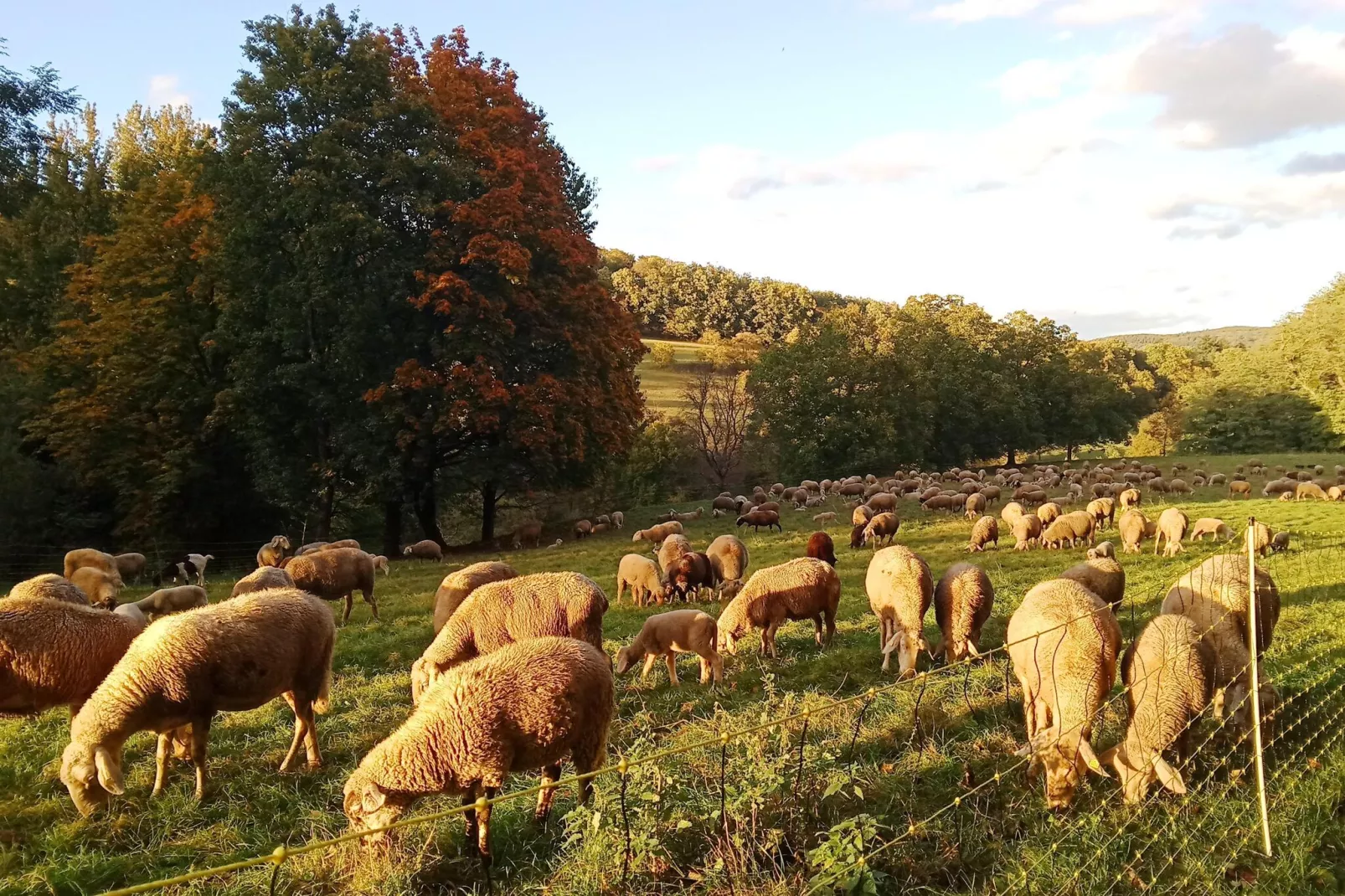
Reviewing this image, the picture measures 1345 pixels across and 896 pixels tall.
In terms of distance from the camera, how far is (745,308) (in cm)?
8812

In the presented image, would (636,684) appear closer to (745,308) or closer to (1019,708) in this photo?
(1019,708)

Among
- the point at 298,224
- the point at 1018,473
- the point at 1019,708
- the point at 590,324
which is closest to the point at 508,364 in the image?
the point at 590,324

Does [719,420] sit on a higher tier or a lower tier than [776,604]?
higher

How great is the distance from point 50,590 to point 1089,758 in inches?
479

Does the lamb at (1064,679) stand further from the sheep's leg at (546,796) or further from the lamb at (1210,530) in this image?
the lamb at (1210,530)

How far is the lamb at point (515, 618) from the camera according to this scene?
28.5 ft

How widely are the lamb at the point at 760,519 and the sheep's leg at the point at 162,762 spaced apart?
20.9 meters

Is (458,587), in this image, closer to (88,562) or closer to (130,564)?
(88,562)

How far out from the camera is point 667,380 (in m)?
66.4

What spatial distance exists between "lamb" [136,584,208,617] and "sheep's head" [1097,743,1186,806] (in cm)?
1250

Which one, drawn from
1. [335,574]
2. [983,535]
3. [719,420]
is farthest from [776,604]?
[719,420]

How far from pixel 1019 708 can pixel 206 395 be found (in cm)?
2644

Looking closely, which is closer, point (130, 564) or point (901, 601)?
point (901, 601)

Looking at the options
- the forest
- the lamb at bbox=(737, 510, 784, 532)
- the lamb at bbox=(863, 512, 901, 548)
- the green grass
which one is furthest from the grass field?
the green grass
